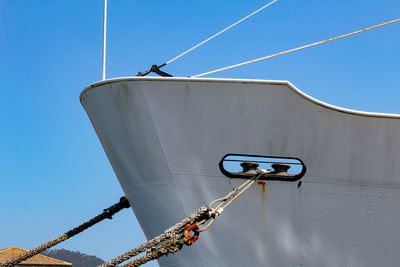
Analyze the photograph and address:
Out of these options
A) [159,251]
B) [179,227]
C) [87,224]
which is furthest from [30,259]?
[179,227]

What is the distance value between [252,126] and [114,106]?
1712 mm

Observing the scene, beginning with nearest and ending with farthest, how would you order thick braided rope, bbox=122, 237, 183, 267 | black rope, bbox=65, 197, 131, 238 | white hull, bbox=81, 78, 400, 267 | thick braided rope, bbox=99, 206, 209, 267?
thick braided rope, bbox=122, 237, 183, 267
thick braided rope, bbox=99, 206, 209, 267
white hull, bbox=81, 78, 400, 267
black rope, bbox=65, 197, 131, 238

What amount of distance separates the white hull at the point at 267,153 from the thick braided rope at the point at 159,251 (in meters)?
1.03

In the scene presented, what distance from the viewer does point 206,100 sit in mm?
5699

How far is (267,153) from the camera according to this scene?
19.0 ft

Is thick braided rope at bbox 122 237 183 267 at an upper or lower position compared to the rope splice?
upper

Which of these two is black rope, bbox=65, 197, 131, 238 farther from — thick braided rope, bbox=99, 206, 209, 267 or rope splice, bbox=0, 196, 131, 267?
thick braided rope, bbox=99, 206, 209, 267

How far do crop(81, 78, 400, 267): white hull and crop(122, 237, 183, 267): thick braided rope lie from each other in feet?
3.39

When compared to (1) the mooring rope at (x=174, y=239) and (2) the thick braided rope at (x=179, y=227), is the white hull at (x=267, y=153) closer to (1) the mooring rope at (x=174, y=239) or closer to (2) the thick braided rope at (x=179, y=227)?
(1) the mooring rope at (x=174, y=239)

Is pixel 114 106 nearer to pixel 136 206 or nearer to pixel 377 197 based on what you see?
pixel 136 206

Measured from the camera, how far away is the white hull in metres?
5.62

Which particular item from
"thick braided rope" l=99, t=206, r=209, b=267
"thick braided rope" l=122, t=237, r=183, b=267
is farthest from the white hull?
"thick braided rope" l=122, t=237, r=183, b=267

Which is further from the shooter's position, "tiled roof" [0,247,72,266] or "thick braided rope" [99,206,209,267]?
"tiled roof" [0,247,72,266]

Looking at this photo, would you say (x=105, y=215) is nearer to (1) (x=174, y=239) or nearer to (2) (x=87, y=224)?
(2) (x=87, y=224)
